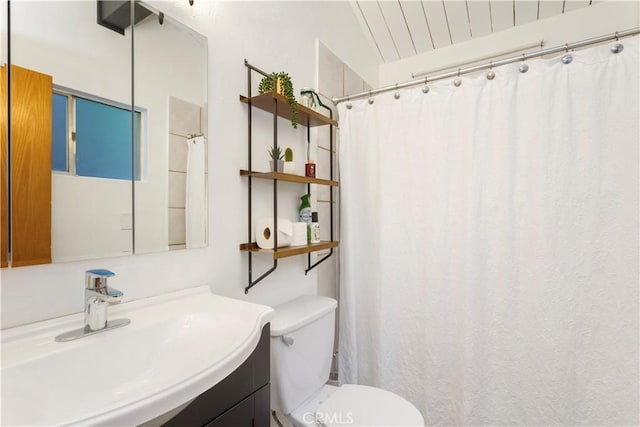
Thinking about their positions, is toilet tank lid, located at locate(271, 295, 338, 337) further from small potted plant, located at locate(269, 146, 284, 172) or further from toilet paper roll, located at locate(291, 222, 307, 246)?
small potted plant, located at locate(269, 146, 284, 172)

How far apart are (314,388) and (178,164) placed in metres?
1.03

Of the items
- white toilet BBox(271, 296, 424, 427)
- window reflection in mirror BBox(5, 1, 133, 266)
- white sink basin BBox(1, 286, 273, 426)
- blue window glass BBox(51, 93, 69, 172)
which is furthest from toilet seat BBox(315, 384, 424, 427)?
blue window glass BBox(51, 93, 69, 172)

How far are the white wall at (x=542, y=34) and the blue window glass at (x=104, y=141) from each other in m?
2.01

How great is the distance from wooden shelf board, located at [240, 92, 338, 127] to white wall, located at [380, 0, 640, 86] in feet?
3.73

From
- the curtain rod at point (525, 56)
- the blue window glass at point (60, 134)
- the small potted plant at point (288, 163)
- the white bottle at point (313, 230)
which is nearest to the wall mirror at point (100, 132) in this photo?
the blue window glass at point (60, 134)

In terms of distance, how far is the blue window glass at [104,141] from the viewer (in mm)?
831

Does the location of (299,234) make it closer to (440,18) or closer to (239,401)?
(239,401)

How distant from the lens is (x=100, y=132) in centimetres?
87

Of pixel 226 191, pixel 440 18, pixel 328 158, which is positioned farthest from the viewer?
pixel 440 18

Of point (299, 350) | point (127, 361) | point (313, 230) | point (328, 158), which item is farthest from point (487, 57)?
point (127, 361)

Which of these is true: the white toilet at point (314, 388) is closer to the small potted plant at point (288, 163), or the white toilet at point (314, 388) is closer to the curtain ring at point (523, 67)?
the small potted plant at point (288, 163)

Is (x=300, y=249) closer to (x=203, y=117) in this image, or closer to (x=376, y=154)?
(x=203, y=117)

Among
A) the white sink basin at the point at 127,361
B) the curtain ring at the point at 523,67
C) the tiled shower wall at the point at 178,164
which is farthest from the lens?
the curtain ring at the point at 523,67

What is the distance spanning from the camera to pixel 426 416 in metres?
1.62
